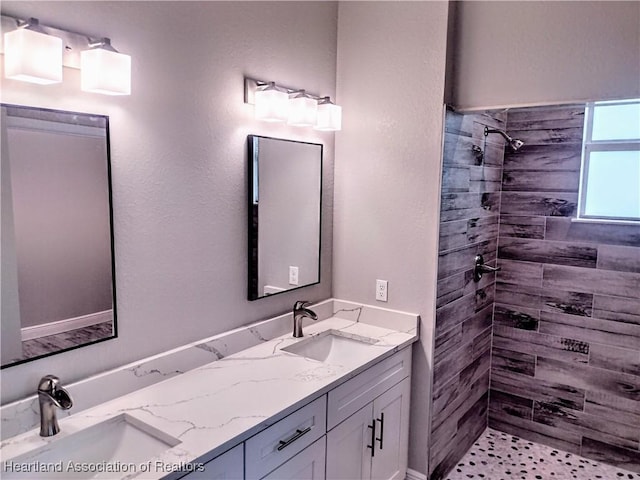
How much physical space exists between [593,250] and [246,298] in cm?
216

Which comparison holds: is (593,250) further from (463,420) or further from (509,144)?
(463,420)

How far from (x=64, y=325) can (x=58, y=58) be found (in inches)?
34.1

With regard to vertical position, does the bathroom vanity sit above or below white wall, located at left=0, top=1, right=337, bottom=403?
below

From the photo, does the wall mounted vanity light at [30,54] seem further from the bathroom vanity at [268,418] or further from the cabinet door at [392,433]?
the cabinet door at [392,433]

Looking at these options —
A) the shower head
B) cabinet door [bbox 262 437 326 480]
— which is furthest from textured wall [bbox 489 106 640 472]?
cabinet door [bbox 262 437 326 480]

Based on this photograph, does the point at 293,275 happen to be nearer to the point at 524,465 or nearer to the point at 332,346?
the point at 332,346

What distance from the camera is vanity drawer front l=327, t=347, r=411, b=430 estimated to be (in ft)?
6.72

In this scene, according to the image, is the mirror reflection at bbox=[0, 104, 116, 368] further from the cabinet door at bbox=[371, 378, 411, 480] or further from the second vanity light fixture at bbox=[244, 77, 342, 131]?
the cabinet door at bbox=[371, 378, 411, 480]

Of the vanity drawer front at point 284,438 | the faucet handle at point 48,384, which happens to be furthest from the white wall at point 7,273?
the vanity drawer front at point 284,438

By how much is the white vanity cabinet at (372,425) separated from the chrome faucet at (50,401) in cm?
Result: 99

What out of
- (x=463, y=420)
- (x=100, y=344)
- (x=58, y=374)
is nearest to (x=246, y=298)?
(x=100, y=344)

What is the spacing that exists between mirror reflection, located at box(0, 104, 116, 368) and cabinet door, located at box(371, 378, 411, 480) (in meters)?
1.34

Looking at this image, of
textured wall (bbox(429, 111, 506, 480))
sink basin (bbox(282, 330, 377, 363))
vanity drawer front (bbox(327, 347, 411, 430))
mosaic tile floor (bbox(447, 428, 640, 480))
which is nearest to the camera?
vanity drawer front (bbox(327, 347, 411, 430))

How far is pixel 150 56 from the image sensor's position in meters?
1.84
